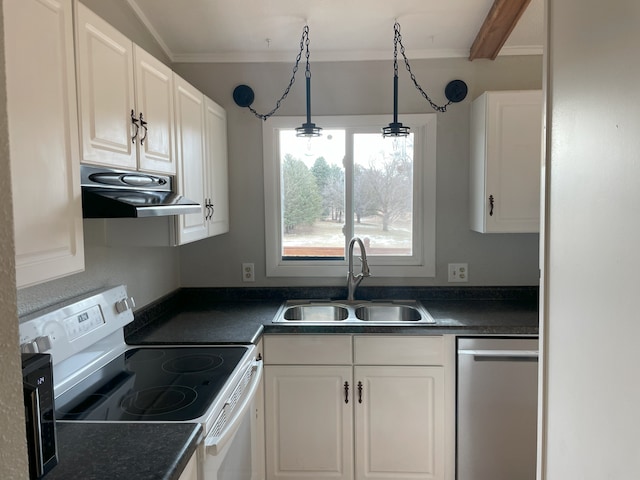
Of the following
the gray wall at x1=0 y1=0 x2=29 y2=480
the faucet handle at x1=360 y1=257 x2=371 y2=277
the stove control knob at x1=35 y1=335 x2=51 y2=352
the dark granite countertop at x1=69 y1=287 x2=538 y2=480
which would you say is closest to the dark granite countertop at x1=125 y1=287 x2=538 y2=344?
the dark granite countertop at x1=69 y1=287 x2=538 y2=480

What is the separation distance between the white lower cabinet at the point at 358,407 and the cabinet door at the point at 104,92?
118cm

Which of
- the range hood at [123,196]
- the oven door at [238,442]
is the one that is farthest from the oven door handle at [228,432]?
the range hood at [123,196]

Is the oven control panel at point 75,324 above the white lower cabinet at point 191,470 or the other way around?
above

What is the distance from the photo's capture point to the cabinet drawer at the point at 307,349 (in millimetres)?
2232

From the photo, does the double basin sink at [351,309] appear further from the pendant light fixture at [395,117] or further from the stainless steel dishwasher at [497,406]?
the pendant light fixture at [395,117]

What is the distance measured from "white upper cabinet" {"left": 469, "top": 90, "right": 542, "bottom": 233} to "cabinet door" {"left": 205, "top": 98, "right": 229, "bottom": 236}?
143 centimetres

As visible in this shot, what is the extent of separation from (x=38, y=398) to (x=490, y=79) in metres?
2.62

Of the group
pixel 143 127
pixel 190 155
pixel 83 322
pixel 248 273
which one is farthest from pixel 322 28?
pixel 83 322

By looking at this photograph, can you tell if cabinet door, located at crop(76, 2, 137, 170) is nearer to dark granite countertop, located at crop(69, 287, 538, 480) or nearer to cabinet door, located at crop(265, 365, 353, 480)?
dark granite countertop, located at crop(69, 287, 538, 480)

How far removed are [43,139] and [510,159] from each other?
6.84ft

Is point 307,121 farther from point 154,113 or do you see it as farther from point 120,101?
point 120,101

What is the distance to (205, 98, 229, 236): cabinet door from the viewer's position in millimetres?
2416

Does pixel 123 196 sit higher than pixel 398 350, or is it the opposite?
pixel 123 196

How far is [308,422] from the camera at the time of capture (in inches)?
89.0
